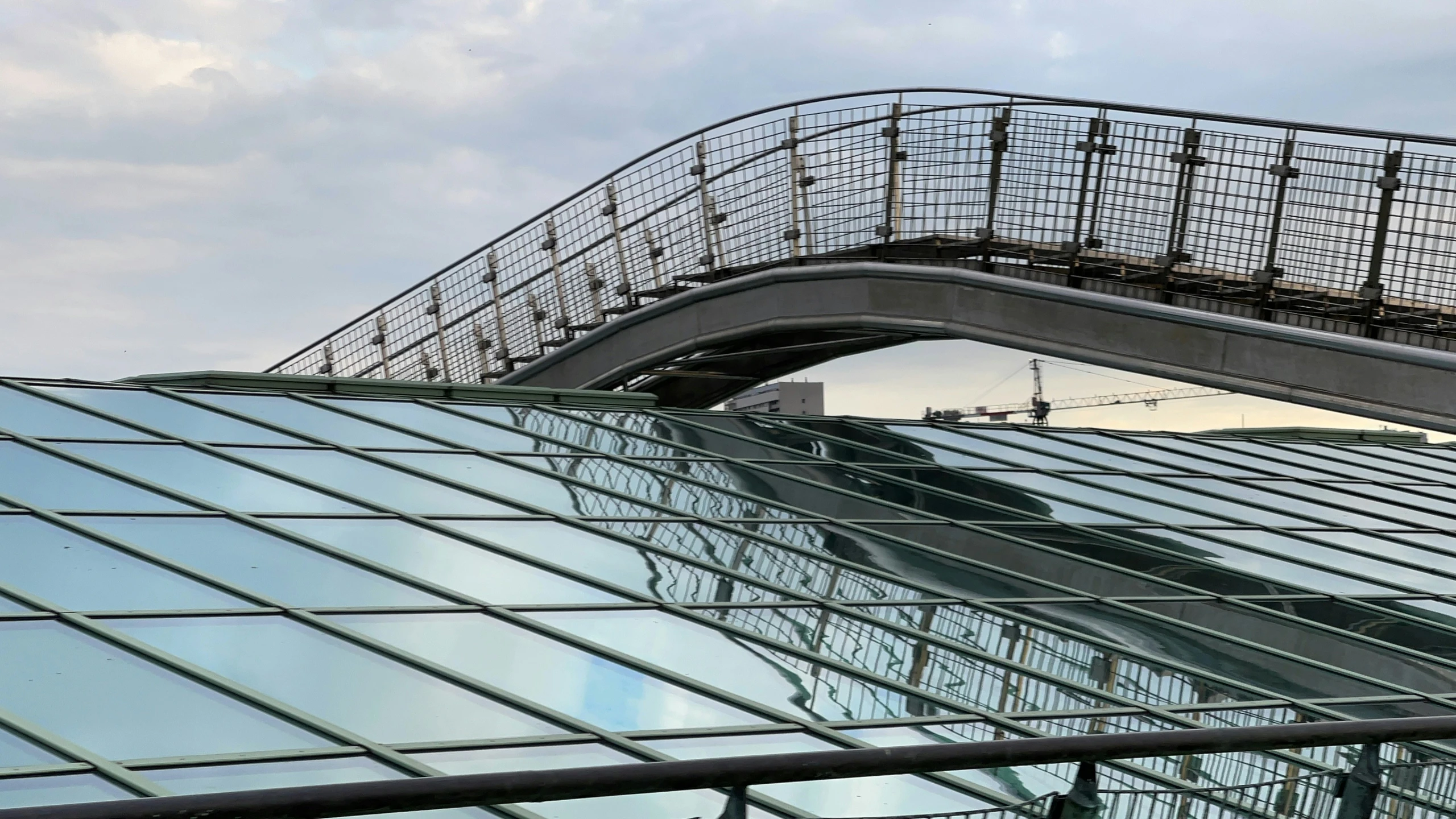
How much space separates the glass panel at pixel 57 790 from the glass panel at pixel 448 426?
6.97 metres

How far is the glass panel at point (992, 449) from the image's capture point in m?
15.1

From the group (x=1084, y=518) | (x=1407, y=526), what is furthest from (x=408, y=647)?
(x=1407, y=526)

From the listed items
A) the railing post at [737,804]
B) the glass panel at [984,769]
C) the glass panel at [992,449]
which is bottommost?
the glass panel at [984,769]

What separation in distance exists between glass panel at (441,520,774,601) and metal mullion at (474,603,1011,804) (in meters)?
1.05

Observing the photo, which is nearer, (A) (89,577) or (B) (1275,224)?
(A) (89,577)

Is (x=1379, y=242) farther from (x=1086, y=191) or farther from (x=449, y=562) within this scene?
(x=449, y=562)

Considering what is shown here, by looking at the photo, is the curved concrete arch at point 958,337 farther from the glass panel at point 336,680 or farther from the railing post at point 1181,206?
the glass panel at point 336,680

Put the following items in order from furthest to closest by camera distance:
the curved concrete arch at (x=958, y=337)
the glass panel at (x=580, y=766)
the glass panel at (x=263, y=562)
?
the curved concrete arch at (x=958, y=337) → the glass panel at (x=263, y=562) → the glass panel at (x=580, y=766)

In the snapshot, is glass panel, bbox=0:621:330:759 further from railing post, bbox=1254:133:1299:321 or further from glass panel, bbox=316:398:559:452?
railing post, bbox=1254:133:1299:321

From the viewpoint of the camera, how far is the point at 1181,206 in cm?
1670

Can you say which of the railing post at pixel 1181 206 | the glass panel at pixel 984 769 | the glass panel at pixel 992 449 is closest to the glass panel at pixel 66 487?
the glass panel at pixel 984 769

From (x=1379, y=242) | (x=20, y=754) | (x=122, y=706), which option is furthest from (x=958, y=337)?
(x=20, y=754)

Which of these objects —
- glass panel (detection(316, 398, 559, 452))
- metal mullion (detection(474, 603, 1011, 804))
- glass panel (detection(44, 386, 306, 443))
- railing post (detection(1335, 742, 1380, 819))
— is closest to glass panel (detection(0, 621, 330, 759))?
metal mullion (detection(474, 603, 1011, 804))

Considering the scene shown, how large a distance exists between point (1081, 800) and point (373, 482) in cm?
698
